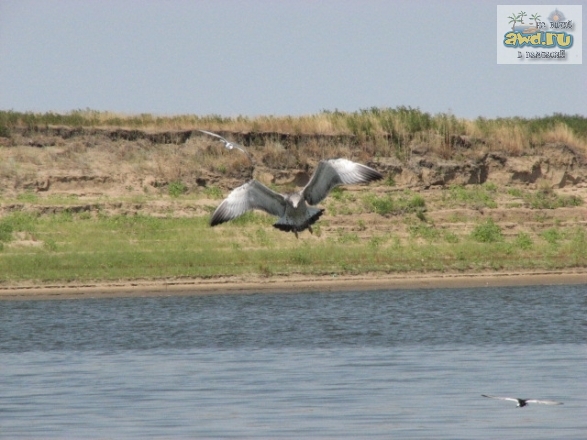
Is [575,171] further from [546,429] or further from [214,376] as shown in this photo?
[546,429]

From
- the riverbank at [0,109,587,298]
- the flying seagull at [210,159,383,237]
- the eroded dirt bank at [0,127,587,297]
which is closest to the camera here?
the flying seagull at [210,159,383,237]

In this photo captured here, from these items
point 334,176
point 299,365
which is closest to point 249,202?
point 334,176

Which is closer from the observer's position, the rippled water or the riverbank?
the rippled water

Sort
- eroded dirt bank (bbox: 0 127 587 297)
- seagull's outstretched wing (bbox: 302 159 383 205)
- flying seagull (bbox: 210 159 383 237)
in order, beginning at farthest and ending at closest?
eroded dirt bank (bbox: 0 127 587 297), flying seagull (bbox: 210 159 383 237), seagull's outstretched wing (bbox: 302 159 383 205)

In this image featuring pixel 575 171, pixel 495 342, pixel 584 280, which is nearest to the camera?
pixel 495 342

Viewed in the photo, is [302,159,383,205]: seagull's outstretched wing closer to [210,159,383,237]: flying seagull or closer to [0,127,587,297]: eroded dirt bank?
[210,159,383,237]: flying seagull

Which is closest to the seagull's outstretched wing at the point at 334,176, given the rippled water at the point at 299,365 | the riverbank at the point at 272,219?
the rippled water at the point at 299,365

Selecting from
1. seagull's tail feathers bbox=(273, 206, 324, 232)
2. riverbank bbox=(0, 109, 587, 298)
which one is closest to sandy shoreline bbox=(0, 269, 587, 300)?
riverbank bbox=(0, 109, 587, 298)

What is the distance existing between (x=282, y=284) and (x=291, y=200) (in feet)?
24.1

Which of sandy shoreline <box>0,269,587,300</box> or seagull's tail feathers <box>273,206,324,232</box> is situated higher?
seagull's tail feathers <box>273,206,324,232</box>

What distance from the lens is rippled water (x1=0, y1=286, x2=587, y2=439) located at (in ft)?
44.1

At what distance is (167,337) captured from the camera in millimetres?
20609

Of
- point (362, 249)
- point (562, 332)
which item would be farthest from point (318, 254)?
point (562, 332)

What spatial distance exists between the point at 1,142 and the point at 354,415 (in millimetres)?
23012
